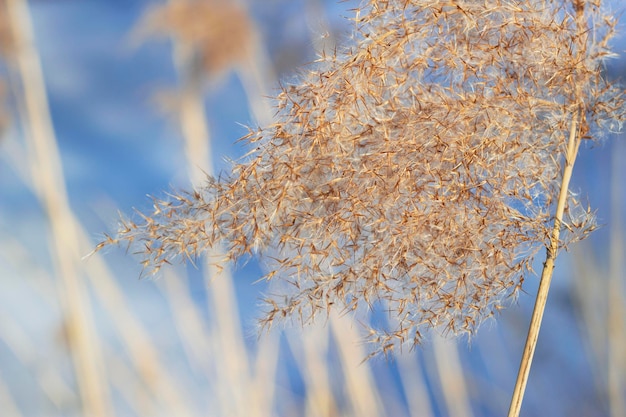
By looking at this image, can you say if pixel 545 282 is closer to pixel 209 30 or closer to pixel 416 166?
pixel 416 166

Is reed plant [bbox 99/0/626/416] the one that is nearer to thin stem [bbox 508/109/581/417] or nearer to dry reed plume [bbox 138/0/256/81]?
thin stem [bbox 508/109/581/417]

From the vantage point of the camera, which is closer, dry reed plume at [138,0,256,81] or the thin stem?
the thin stem

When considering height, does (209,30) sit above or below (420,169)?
above

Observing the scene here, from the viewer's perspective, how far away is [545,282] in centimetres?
157

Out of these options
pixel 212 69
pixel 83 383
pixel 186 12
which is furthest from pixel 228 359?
pixel 186 12

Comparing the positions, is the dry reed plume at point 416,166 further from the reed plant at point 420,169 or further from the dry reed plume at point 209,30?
the dry reed plume at point 209,30

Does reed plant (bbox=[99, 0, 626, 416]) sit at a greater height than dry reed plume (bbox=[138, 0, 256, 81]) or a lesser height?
lesser

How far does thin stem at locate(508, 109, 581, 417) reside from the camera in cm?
156

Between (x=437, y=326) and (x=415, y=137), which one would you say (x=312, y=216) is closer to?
(x=415, y=137)

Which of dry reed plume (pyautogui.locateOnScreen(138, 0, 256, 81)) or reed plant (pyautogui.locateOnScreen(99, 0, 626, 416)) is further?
dry reed plume (pyautogui.locateOnScreen(138, 0, 256, 81))

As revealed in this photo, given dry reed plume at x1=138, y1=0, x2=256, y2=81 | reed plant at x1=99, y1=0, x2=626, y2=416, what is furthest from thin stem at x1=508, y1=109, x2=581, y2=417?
dry reed plume at x1=138, y1=0, x2=256, y2=81

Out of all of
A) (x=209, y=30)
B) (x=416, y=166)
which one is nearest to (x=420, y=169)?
(x=416, y=166)

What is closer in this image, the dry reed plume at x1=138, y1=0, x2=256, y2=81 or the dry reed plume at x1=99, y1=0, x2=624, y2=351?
the dry reed plume at x1=99, y1=0, x2=624, y2=351

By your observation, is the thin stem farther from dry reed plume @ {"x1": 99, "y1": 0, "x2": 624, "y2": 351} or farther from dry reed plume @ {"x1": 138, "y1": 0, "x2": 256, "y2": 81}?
dry reed plume @ {"x1": 138, "y1": 0, "x2": 256, "y2": 81}
